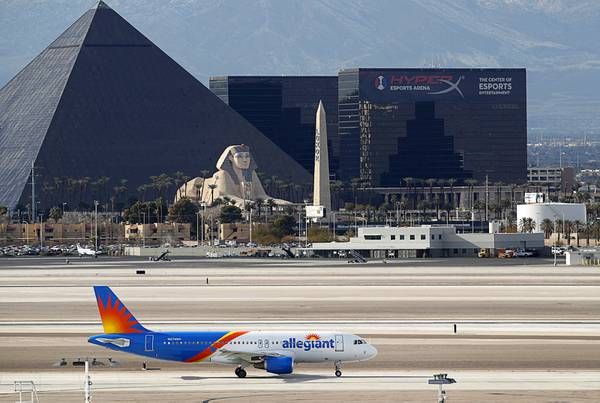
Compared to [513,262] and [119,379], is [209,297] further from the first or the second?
[513,262]

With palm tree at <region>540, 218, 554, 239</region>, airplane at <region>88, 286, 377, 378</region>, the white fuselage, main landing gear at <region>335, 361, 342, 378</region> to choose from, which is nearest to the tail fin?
airplane at <region>88, 286, 377, 378</region>

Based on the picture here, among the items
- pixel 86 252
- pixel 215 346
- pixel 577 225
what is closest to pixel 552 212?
pixel 577 225

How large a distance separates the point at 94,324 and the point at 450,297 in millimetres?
22025

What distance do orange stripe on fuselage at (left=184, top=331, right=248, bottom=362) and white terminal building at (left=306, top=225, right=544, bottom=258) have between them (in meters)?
87.4

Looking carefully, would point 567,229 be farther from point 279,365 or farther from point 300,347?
point 279,365

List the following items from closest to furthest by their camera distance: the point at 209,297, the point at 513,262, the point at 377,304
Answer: the point at 377,304 → the point at 209,297 → the point at 513,262

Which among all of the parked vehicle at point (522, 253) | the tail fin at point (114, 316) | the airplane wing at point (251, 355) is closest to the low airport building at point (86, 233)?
the parked vehicle at point (522, 253)

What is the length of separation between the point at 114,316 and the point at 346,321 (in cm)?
1740

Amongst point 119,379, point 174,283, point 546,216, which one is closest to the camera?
point 119,379

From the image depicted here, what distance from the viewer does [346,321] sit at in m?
72.3

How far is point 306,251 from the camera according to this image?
490 feet

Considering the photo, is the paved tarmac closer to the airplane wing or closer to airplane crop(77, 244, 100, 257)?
the airplane wing

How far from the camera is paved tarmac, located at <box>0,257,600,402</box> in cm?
5294

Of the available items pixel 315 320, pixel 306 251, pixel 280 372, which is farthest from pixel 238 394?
pixel 306 251
